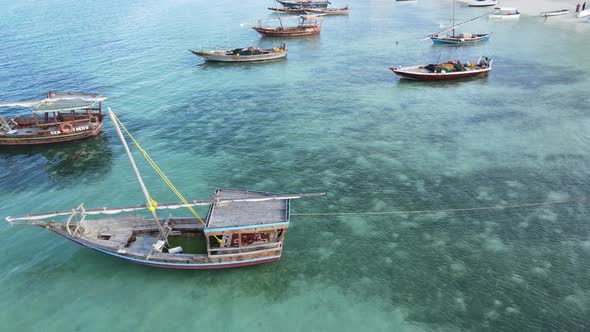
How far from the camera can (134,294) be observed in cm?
2306

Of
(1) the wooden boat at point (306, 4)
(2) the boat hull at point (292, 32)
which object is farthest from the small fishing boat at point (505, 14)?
(2) the boat hull at point (292, 32)

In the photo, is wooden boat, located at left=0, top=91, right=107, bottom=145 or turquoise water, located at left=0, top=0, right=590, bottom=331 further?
wooden boat, located at left=0, top=91, right=107, bottom=145

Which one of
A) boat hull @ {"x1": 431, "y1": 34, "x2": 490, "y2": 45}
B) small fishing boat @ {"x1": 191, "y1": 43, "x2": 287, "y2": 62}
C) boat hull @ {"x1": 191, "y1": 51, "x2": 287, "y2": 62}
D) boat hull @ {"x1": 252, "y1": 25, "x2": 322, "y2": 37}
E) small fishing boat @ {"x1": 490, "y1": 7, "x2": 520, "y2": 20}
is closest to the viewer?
boat hull @ {"x1": 191, "y1": 51, "x2": 287, "y2": 62}

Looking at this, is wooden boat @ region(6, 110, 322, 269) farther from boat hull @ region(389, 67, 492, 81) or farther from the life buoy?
boat hull @ region(389, 67, 492, 81)

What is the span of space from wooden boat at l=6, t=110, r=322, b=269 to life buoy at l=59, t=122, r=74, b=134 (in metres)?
19.2

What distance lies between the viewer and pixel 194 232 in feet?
84.9

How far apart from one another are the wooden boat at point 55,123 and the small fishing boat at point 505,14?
104m

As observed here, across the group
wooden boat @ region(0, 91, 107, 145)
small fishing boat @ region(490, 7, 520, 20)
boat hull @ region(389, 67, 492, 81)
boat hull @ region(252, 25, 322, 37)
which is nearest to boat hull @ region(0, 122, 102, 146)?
wooden boat @ region(0, 91, 107, 145)

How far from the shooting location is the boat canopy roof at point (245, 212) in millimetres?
22156

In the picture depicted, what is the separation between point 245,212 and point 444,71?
4581 centimetres

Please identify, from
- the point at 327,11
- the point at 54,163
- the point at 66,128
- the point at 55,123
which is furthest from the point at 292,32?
the point at 54,163

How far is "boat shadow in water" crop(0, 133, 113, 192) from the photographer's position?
115 ft

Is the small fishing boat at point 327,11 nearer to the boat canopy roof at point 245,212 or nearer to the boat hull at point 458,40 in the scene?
the boat hull at point 458,40

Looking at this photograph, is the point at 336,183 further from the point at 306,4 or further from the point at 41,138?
the point at 306,4
